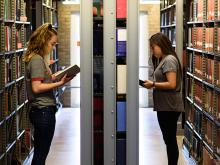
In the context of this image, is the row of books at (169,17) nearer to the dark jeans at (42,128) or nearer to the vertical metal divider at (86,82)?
the vertical metal divider at (86,82)

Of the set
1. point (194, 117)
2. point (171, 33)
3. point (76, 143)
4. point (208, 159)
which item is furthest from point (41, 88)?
point (171, 33)

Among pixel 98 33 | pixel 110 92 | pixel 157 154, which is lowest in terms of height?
pixel 157 154

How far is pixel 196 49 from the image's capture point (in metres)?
6.73

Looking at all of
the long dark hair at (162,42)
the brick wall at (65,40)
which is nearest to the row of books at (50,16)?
the brick wall at (65,40)

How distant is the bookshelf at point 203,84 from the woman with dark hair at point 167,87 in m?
0.42

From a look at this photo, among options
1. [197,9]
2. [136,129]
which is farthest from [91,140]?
[197,9]

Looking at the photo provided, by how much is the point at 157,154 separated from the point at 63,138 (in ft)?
6.03

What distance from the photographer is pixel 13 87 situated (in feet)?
19.7

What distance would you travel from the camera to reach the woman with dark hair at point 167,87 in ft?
16.9

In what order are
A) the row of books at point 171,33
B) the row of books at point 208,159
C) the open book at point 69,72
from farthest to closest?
the row of books at point 171,33 → the row of books at point 208,159 → the open book at point 69,72

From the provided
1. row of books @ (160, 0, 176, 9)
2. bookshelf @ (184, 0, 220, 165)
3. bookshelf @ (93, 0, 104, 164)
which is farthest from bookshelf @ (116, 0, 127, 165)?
row of books @ (160, 0, 176, 9)

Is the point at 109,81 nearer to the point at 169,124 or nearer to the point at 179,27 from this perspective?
Answer: the point at 169,124

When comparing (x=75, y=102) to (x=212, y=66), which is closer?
(x=212, y=66)

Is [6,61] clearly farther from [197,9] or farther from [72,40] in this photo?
[72,40]
